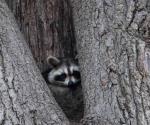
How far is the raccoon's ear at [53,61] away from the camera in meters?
4.02

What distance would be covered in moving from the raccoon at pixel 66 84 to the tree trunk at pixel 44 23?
0.18 m

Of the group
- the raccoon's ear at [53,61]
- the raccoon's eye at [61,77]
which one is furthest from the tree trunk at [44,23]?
the raccoon's eye at [61,77]

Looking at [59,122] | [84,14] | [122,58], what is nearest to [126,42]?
[122,58]

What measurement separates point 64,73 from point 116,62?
166 centimetres

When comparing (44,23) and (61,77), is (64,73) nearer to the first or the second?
(61,77)

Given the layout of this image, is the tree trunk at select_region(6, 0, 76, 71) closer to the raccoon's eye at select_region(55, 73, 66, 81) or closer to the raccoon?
the raccoon

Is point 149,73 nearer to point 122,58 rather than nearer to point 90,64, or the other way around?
point 122,58

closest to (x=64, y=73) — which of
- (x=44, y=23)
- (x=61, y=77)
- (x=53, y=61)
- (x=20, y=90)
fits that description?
(x=61, y=77)

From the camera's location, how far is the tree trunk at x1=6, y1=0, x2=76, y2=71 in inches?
160

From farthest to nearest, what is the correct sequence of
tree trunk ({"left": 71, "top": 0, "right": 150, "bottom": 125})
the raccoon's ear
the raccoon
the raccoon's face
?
the raccoon's face < the raccoon's ear < the raccoon < tree trunk ({"left": 71, "top": 0, "right": 150, "bottom": 125})

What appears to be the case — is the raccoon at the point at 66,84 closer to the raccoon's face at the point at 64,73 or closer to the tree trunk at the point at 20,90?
the raccoon's face at the point at 64,73

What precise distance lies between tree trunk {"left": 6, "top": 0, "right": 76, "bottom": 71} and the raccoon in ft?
0.58

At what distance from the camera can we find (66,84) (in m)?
4.21

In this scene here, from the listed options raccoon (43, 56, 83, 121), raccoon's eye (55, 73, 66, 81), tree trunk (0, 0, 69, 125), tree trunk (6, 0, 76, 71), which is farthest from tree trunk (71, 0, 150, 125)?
raccoon's eye (55, 73, 66, 81)
